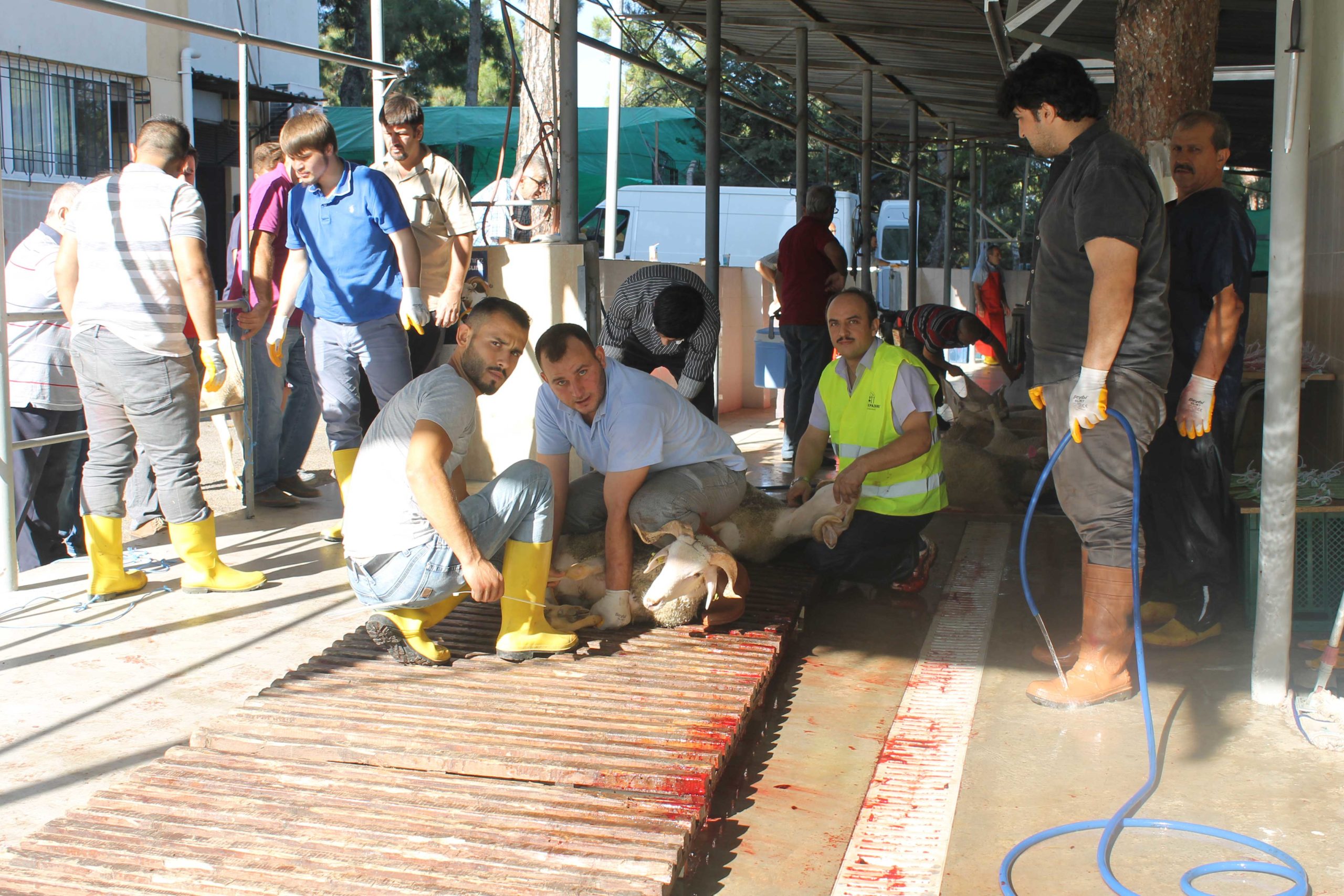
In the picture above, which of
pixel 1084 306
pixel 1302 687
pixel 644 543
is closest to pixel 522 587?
pixel 644 543

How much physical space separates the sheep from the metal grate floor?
270mm

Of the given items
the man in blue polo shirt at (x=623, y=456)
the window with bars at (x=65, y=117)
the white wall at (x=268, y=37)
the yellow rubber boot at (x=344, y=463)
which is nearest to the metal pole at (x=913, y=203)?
the white wall at (x=268, y=37)

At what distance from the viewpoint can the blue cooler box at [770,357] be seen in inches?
398

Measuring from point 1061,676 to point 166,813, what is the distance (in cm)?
267

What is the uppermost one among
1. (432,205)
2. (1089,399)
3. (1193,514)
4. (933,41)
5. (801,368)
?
(933,41)

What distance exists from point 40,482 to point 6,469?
1095mm

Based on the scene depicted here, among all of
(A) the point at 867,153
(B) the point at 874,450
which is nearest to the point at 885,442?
(B) the point at 874,450

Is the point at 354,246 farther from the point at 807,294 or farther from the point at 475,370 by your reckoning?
the point at 807,294

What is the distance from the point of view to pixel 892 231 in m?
22.7

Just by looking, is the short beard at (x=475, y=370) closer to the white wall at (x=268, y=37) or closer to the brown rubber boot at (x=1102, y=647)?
the brown rubber boot at (x=1102, y=647)

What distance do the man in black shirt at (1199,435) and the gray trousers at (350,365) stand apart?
3.33 m

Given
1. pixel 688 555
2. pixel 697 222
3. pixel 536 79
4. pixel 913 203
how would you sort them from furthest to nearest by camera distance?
pixel 697 222
pixel 913 203
pixel 536 79
pixel 688 555

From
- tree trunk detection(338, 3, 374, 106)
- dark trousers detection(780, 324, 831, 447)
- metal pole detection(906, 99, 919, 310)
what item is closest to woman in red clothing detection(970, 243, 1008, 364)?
metal pole detection(906, 99, 919, 310)

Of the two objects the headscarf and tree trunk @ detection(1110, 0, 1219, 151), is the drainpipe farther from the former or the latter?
tree trunk @ detection(1110, 0, 1219, 151)
